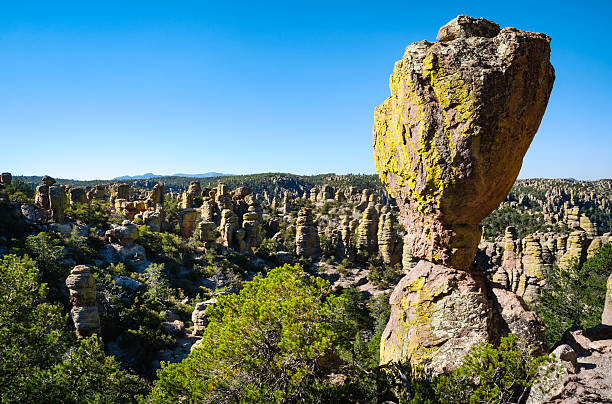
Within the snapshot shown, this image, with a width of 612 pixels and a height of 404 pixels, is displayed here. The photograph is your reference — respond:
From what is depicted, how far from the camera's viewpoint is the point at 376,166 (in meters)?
7.55

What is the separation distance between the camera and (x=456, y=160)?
599 cm

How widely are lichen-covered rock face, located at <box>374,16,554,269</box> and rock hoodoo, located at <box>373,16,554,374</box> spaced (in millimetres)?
16

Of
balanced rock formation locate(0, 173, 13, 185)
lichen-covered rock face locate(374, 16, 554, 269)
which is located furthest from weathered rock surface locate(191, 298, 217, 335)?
balanced rock formation locate(0, 173, 13, 185)

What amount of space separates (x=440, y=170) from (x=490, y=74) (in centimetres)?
167

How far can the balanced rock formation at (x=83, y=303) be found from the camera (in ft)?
60.2

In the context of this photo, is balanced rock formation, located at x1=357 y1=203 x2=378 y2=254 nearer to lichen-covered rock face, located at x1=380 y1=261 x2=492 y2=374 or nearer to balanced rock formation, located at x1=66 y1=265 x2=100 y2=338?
balanced rock formation, located at x1=66 y1=265 x2=100 y2=338

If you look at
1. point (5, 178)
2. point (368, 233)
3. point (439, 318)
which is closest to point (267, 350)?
point (439, 318)

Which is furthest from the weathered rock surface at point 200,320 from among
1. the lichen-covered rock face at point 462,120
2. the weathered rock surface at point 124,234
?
the lichen-covered rock face at point 462,120

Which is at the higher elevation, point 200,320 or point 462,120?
point 462,120

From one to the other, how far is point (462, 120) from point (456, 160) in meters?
0.66

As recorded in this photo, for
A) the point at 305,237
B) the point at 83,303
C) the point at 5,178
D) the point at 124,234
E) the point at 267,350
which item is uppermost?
the point at 5,178

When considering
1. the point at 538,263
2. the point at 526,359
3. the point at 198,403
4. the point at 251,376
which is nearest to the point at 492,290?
the point at 526,359

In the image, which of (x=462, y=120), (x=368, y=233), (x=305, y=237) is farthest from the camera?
(x=368, y=233)

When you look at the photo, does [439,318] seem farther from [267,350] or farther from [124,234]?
[124,234]
